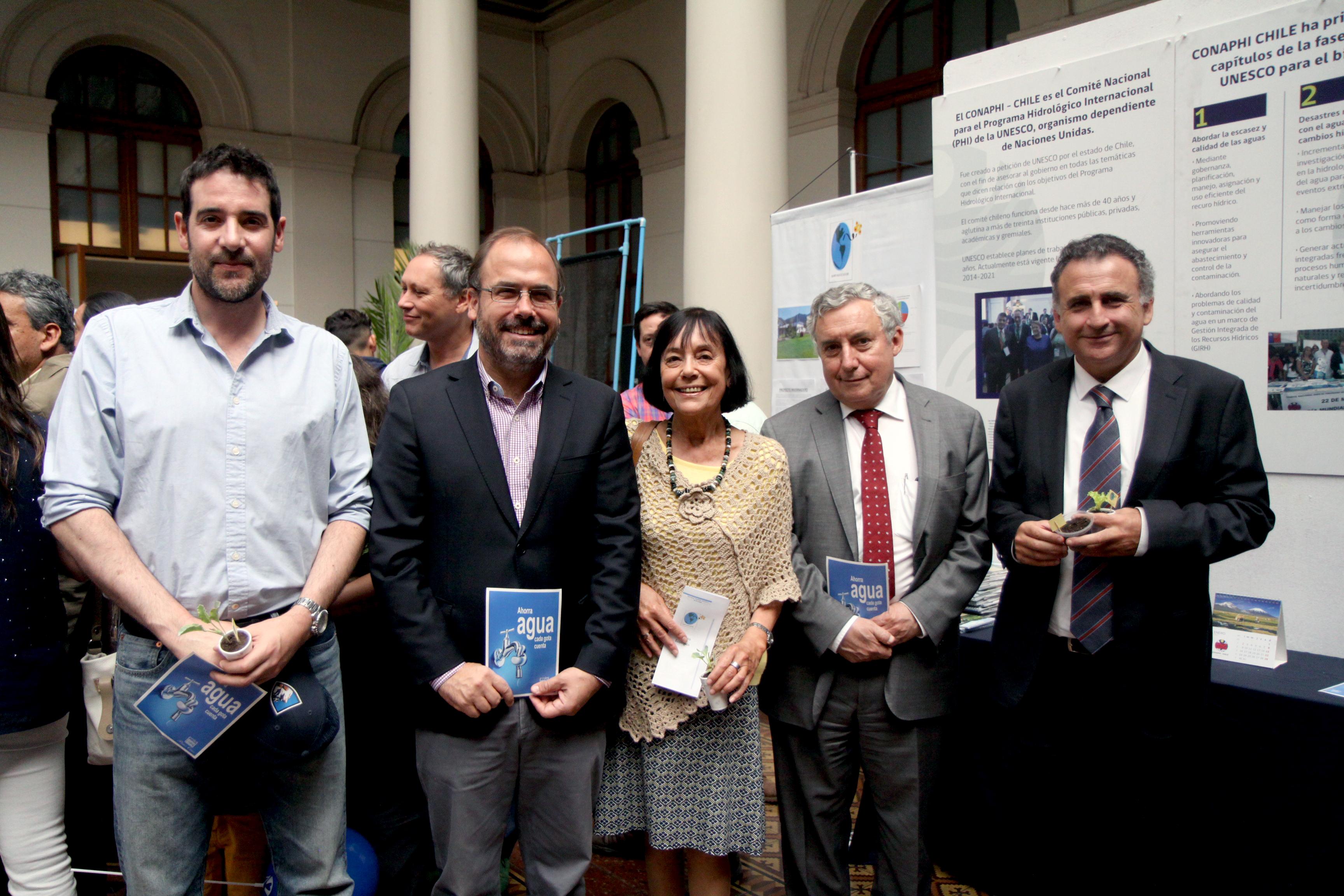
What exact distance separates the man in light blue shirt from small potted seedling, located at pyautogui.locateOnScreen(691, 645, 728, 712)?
0.82 metres

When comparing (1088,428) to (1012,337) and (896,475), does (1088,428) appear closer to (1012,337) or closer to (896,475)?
(896,475)

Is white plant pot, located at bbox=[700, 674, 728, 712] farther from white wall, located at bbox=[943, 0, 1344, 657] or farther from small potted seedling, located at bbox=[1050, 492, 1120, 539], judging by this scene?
white wall, located at bbox=[943, 0, 1344, 657]

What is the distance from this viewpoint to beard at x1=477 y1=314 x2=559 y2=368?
205 cm

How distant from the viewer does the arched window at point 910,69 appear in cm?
716

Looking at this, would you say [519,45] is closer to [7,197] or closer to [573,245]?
[573,245]

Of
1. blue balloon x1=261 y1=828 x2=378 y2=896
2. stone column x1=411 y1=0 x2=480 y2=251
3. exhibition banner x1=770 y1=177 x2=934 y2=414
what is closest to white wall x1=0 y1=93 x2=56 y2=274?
stone column x1=411 y1=0 x2=480 y2=251

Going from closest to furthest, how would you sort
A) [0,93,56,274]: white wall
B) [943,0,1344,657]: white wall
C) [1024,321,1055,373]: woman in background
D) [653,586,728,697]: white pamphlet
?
[653,586,728,697]: white pamphlet
[943,0,1344,657]: white wall
[1024,321,1055,373]: woman in background
[0,93,56,274]: white wall

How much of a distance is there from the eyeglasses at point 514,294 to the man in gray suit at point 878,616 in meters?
0.76

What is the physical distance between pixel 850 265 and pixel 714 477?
7.13 ft

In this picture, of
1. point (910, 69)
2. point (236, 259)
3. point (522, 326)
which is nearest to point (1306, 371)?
point (522, 326)

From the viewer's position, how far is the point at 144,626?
1.79 metres

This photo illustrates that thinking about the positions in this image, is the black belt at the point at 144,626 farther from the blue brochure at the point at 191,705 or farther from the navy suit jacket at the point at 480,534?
the navy suit jacket at the point at 480,534

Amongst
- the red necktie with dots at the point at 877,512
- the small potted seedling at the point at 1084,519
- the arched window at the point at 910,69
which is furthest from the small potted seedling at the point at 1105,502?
the arched window at the point at 910,69

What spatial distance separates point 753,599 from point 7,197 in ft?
31.6
